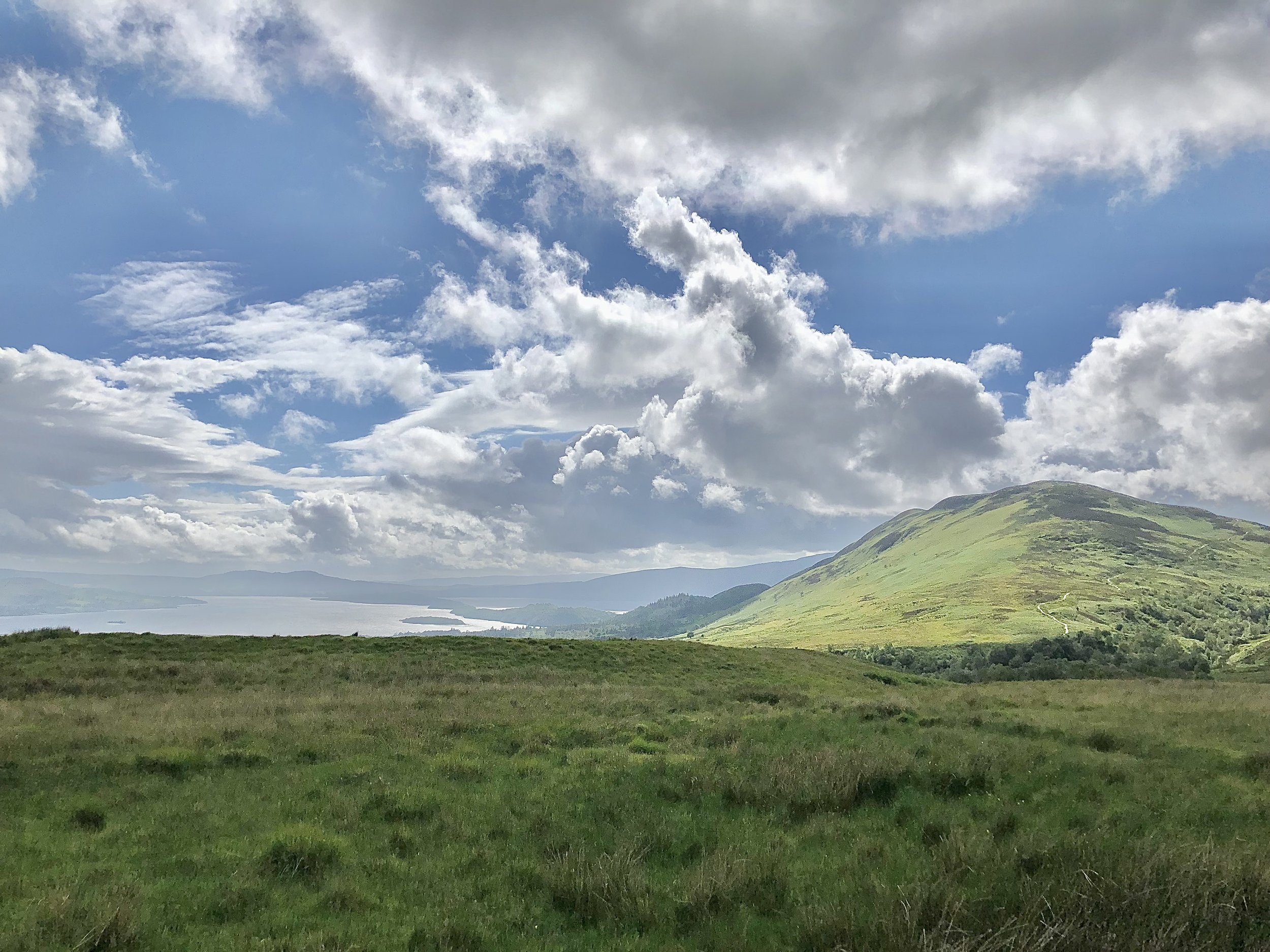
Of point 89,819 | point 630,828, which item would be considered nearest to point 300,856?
point 89,819

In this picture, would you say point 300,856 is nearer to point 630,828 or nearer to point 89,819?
point 89,819

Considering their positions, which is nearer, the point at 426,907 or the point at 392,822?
the point at 426,907

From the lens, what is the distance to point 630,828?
1006cm

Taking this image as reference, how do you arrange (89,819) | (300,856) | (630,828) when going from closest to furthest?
(300,856) → (630,828) → (89,819)

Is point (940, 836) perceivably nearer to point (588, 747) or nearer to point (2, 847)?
point (588, 747)

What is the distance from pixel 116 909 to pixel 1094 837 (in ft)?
39.0

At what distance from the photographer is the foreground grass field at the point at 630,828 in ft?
22.0

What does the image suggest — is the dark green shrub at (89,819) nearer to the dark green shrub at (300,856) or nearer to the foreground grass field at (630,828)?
the foreground grass field at (630,828)

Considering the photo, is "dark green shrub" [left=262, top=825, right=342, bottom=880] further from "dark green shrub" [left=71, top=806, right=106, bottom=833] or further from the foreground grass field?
"dark green shrub" [left=71, top=806, right=106, bottom=833]

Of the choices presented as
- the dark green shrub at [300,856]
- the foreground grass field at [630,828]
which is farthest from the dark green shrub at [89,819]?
the dark green shrub at [300,856]

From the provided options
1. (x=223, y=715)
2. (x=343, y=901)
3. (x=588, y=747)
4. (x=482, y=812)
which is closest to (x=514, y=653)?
(x=223, y=715)

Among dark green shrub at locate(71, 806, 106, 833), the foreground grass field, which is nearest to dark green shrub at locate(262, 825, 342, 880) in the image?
the foreground grass field

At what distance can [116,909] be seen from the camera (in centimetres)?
685

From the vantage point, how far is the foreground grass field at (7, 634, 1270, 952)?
6691mm
